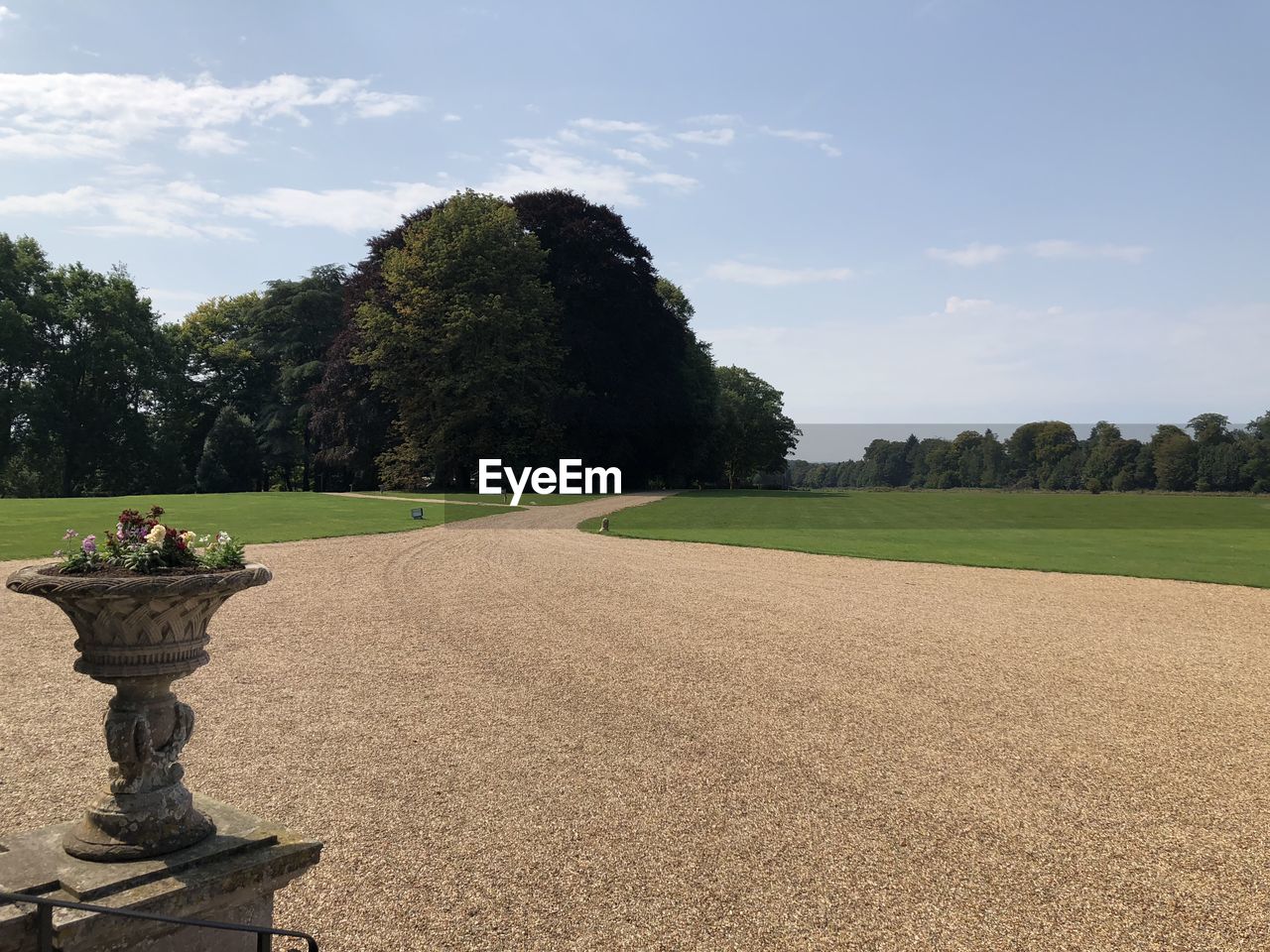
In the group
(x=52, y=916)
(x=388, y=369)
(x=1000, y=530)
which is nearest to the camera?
(x=52, y=916)

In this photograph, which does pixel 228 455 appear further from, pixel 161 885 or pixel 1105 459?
pixel 1105 459

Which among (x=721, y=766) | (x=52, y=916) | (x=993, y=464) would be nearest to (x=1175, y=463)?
(x=993, y=464)

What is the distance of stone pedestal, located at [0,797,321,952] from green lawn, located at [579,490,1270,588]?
19789mm

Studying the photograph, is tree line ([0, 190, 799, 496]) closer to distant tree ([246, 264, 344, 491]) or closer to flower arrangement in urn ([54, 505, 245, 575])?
distant tree ([246, 264, 344, 491])

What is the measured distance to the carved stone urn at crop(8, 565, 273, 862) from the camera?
386 cm

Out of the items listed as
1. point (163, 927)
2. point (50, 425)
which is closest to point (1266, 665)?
point (163, 927)

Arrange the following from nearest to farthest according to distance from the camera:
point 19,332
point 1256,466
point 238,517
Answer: point 238,517, point 19,332, point 1256,466

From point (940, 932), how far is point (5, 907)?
4.47 metres

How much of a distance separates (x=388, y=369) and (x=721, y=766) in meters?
42.6

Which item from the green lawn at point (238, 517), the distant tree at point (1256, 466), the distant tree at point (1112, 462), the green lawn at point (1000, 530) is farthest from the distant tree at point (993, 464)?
the green lawn at point (238, 517)

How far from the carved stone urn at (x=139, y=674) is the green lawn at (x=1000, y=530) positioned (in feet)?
65.6

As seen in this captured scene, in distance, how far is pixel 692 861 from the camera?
565cm

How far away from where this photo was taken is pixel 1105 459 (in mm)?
100188

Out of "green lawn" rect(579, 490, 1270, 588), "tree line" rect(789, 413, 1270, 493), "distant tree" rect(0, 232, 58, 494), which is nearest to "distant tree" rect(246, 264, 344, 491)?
"distant tree" rect(0, 232, 58, 494)
